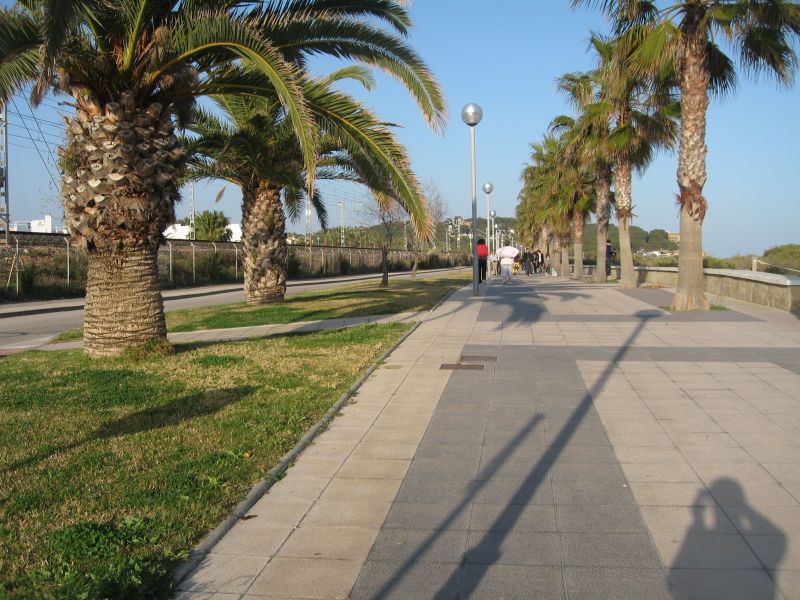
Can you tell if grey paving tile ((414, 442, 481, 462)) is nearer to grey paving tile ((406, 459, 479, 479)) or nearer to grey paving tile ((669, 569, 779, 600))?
grey paving tile ((406, 459, 479, 479))

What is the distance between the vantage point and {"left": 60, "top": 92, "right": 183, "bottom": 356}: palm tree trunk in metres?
9.49

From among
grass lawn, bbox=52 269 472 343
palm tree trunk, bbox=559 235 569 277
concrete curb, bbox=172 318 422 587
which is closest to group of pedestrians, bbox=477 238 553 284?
palm tree trunk, bbox=559 235 569 277

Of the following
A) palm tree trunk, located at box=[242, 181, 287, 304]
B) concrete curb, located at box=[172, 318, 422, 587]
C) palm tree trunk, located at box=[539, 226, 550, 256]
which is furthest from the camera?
palm tree trunk, located at box=[539, 226, 550, 256]

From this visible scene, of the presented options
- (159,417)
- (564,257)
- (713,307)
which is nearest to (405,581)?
(159,417)

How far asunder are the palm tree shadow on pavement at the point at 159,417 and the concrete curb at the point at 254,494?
43.2 inches

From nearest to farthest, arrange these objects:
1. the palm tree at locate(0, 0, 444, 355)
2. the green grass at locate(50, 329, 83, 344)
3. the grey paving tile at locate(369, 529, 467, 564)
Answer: the grey paving tile at locate(369, 529, 467, 564)
the palm tree at locate(0, 0, 444, 355)
the green grass at locate(50, 329, 83, 344)

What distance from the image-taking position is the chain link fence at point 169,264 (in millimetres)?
26359

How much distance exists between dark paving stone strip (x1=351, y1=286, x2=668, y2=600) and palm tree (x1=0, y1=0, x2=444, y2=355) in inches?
159

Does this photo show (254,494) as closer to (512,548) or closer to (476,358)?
(512,548)

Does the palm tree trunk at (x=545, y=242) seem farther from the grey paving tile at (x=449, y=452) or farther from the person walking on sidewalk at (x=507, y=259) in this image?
the grey paving tile at (x=449, y=452)

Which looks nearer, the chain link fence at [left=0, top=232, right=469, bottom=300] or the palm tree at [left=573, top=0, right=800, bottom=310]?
the palm tree at [left=573, top=0, right=800, bottom=310]

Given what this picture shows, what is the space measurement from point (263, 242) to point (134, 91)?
9.06 metres

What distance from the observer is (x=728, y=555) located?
399 cm

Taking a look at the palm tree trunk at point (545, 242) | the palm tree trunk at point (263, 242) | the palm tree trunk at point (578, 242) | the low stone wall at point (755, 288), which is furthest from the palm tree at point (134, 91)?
the palm tree trunk at point (545, 242)
